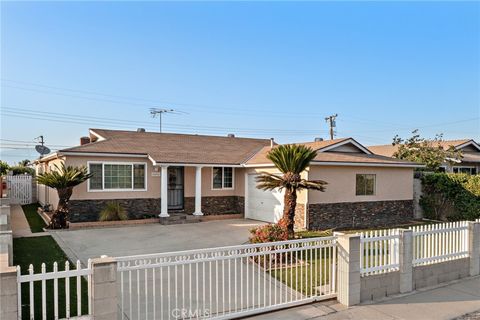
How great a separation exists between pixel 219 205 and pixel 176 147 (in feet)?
12.8

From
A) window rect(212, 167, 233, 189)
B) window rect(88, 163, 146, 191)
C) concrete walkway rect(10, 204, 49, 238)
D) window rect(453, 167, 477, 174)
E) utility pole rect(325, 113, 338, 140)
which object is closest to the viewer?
concrete walkway rect(10, 204, 49, 238)

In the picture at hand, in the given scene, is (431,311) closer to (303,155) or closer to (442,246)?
(442,246)

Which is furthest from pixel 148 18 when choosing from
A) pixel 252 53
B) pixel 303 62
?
pixel 303 62

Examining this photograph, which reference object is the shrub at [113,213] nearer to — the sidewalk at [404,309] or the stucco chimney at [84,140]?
the stucco chimney at [84,140]

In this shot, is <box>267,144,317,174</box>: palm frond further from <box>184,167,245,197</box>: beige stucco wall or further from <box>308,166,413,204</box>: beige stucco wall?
<box>184,167,245,197</box>: beige stucco wall

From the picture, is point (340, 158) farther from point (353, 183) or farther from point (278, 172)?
point (278, 172)

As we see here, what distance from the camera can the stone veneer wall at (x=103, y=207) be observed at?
15.1 m

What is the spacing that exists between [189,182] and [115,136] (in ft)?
15.7

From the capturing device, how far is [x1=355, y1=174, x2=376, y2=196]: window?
16.1 m

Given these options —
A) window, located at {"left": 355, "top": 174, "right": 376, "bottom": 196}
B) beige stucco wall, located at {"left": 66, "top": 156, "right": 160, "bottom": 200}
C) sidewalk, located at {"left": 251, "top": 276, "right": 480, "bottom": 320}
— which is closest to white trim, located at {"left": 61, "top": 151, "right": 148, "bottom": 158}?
beige stucco wall, located at {"left": 66, "top": 156, "right": 160, "bottom": 200}

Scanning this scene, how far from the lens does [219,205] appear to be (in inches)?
728

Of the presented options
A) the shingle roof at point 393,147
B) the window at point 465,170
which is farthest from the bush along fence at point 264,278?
the shingle roof at point 393,147

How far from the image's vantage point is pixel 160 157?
53.7ft

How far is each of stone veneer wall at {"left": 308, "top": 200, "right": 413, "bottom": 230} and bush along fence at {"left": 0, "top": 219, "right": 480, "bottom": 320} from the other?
22.3 feet
